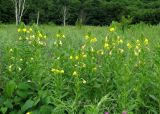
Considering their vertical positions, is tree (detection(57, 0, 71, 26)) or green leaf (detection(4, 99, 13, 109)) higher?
green leaf (detection(4, 99, 13, 109))

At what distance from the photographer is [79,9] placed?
49750mm

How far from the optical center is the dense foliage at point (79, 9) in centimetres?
4419

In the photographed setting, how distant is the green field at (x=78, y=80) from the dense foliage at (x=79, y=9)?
36.8m

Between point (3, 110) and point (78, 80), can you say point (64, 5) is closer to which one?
point (3, 110)

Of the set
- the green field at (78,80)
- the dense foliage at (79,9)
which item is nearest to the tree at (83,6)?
the dense foliage at (79,9)

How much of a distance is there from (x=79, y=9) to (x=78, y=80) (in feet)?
153

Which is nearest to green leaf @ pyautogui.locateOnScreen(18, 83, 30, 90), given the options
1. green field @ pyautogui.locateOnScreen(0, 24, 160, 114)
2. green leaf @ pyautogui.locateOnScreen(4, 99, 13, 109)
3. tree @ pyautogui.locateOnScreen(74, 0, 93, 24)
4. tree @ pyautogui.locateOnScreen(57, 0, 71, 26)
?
green field @ pyautogui.locateOnScreen(0, 24, 160, 114)

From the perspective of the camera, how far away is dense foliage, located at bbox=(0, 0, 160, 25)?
44.2 metres

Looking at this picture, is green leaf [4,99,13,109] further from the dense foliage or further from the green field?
the dense foliage

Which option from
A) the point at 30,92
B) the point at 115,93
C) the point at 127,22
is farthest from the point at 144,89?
the point at 127,22

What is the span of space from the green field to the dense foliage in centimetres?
3677

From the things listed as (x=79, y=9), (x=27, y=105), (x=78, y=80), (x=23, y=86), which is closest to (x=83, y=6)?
(x=79, y=9)

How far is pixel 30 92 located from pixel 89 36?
2.71ft

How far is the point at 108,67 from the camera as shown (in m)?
3.82
